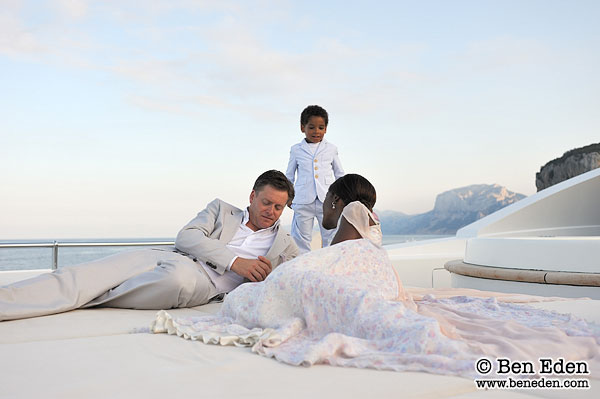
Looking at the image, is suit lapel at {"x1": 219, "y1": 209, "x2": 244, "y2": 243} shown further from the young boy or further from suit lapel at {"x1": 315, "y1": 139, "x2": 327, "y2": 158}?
suit lapel at {"x1": 315, "y1": 139, "x2": 327, "y2": 158}

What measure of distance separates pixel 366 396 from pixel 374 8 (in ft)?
31.7

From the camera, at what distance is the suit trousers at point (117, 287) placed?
6.47 ft

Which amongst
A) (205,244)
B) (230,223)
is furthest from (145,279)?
(230,223)

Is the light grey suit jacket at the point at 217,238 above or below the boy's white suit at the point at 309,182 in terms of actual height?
below

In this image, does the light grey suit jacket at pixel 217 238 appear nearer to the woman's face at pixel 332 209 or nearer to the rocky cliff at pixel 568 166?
the woman's face at pixel 332 209

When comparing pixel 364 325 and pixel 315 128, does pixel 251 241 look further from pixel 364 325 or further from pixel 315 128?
pixel 315 128

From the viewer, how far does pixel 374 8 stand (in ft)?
32.3

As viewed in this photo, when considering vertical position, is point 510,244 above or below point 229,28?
below

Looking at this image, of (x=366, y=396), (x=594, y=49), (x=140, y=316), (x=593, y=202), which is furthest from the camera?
(x=594, y=49)

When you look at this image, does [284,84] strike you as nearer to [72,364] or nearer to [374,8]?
[374,8]

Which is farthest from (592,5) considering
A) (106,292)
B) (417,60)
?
(106,292)

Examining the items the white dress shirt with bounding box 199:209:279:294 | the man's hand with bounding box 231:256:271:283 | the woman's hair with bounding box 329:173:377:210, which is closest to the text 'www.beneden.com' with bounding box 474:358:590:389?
the woman's hair with bounding box 329:173:377:210

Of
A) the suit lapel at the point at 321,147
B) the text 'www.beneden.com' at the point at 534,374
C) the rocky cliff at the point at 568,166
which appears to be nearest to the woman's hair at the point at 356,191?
the text 'www.beneden.com' at the point at 534,374

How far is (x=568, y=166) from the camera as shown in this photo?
2030cm
